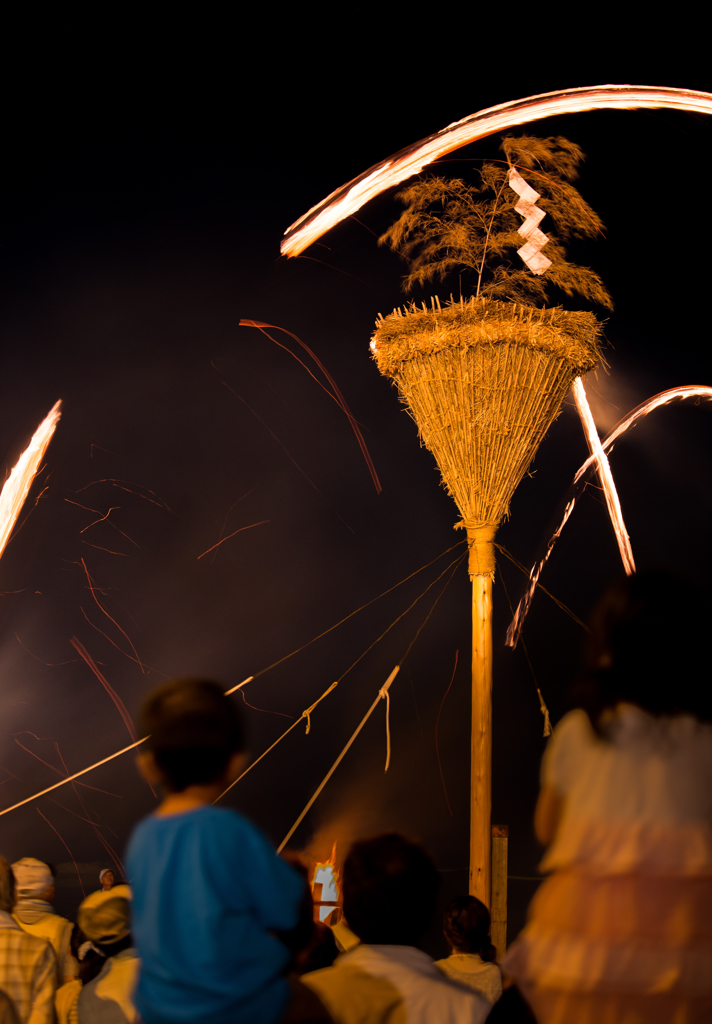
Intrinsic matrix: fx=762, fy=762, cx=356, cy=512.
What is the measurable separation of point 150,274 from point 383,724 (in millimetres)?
2461

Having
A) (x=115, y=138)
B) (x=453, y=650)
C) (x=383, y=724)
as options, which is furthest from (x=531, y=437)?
(x=115, y=138)

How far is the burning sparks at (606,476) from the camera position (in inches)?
144

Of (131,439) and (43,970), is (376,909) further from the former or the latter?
(131,439)

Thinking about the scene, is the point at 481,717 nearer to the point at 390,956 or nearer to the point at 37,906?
the point at 37,906

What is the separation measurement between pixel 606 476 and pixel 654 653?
2886 millimetres

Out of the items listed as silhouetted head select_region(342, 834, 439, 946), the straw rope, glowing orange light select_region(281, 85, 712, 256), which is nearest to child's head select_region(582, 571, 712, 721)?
silhouetted head select_region(342, 834, 439, 946)

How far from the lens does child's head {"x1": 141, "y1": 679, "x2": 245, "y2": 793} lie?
3.43 ft

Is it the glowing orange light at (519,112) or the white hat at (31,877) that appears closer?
the white hat at (31,877)

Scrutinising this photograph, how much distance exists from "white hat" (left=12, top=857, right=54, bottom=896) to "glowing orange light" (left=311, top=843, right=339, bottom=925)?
161 centimetres

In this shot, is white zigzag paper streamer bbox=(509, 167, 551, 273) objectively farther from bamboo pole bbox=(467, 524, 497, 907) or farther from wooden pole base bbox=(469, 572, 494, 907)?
wooden pole base bbox=(469, 572, 494, 907)

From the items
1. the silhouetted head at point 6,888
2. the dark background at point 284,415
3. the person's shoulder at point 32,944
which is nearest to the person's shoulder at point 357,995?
the person's shoulder at point 32,944

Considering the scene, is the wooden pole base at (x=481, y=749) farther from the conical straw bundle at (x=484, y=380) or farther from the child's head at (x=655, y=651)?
the child's head at (x=655, y=651)

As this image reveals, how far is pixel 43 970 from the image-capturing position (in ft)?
4.90

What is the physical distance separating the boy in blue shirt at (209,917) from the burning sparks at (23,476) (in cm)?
279
